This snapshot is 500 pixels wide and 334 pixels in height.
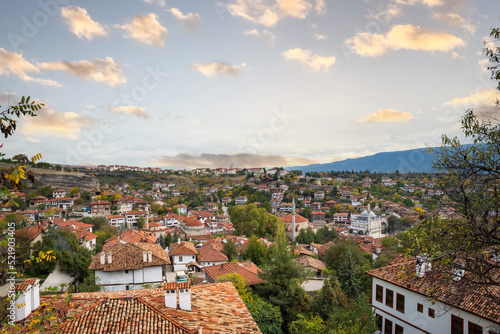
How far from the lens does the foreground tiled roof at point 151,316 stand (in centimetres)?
536

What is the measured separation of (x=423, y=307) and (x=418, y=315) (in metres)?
0.39

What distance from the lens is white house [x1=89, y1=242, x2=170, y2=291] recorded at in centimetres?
1366

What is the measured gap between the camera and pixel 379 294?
12.0 m

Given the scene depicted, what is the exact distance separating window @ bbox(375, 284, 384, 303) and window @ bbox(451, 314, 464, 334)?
2.82 m

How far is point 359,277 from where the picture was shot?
18422 mm

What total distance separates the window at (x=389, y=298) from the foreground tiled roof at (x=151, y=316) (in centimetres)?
734

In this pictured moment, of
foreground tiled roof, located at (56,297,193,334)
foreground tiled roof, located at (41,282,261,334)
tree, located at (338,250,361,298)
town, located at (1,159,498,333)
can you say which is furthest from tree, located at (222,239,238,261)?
foreground tiled roof, located at (56,297,193,334)

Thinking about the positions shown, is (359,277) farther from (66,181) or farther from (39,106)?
(66,181)

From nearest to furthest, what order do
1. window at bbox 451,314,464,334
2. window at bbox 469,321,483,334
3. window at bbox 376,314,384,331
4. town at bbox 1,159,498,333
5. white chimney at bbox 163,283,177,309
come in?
town at bbox 1,159,498,333 → white chimney at bbox 163,283,177,309 → window at bbox 469,321,483,334 → window at bbox 451,314,464,334 → window at bbox 376,314,384,331

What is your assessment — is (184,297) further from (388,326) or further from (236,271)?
(236,271)

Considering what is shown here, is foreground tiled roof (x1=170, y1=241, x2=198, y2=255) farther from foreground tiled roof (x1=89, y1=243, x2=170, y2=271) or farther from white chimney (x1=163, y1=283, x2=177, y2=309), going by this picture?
white chimney (x1=163, y1=283, x2=177, y2=309)

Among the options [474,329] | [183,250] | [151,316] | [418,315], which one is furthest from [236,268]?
[151,316]

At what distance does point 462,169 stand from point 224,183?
4604 inches

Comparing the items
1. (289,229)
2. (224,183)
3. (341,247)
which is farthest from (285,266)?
(224,183)
